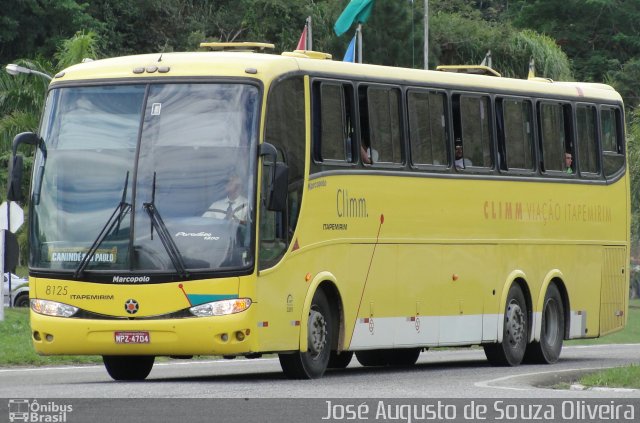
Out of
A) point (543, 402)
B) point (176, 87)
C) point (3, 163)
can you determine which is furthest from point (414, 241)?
point (3, 163)

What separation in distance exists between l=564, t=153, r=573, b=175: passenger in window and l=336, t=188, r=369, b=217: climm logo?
5.82m

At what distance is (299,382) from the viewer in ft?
64.6

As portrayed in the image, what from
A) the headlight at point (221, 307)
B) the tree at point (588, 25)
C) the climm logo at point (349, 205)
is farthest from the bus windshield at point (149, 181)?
the tree at point (588, 25)

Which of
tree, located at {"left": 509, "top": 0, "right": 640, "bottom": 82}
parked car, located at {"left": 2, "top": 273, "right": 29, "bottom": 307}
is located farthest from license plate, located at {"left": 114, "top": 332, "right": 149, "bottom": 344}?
tree, located at {"left": 509, "top": 0, "right": 640, "bottom": 82}

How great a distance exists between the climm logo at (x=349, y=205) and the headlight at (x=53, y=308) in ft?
11.2

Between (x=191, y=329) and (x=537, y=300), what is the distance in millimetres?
8157

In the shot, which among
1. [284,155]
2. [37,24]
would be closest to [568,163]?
[284,155]

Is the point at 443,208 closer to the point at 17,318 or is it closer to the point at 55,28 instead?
the point at 17,318

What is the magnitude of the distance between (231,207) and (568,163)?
8935 mm

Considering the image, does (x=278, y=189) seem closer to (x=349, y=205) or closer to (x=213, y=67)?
(x=213, y=67)

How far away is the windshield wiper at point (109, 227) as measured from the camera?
63.6 ft

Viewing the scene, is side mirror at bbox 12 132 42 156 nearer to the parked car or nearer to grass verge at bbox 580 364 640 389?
grass verge at bbox 580 364 640 389

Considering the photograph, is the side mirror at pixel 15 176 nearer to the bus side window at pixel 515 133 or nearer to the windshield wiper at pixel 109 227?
the windshield wiper at pixel 109 227

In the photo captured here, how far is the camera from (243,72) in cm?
1975
